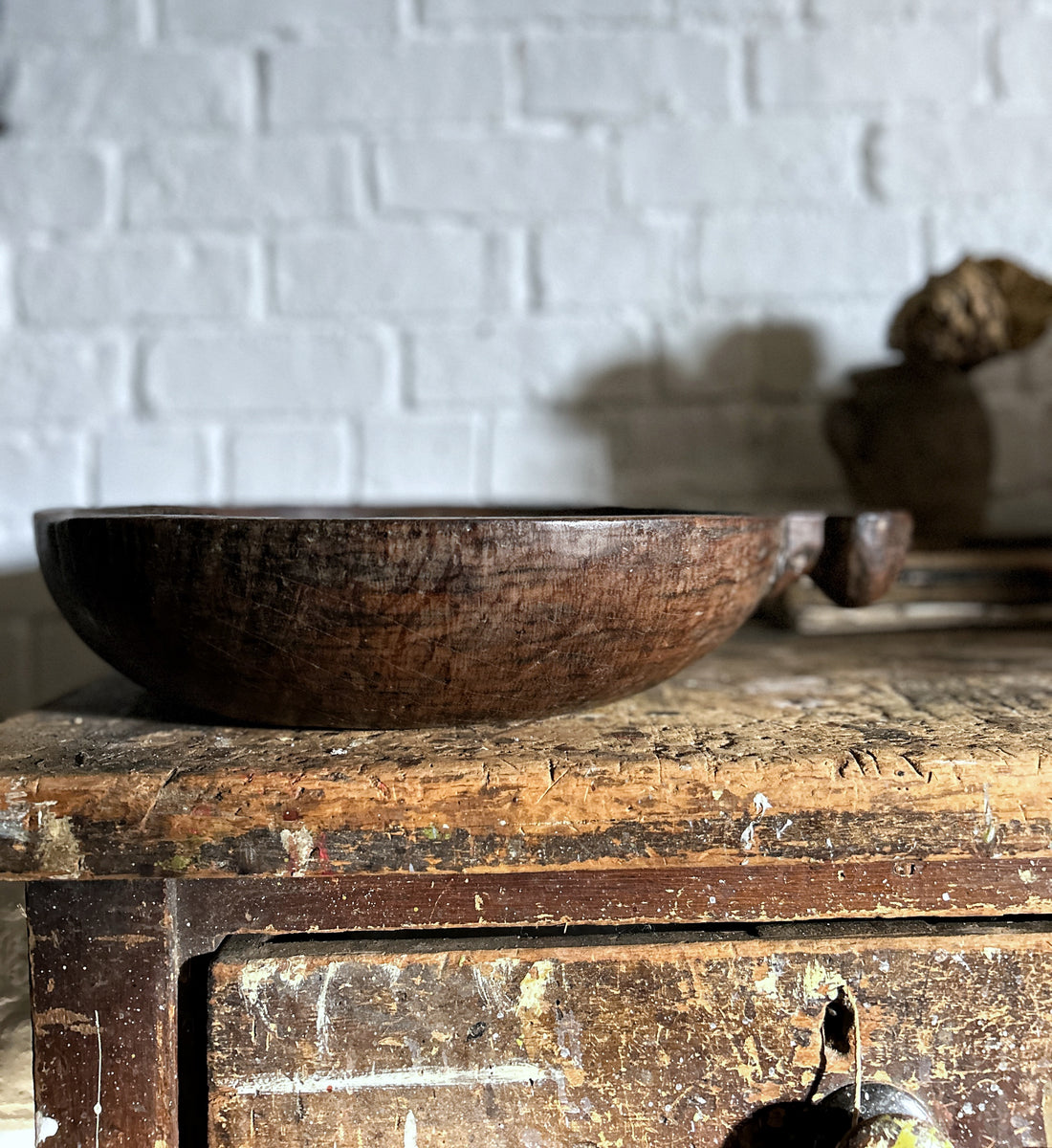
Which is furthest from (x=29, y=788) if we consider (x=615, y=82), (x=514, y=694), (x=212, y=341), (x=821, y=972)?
(x=615, y=82)

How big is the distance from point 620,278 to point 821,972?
701 millimetres

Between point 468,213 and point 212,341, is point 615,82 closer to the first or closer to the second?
point 468,213

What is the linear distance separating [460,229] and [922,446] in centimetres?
49

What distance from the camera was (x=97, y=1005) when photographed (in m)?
0.40

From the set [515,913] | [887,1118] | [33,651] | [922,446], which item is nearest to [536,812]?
[515,913]

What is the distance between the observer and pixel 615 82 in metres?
0.91

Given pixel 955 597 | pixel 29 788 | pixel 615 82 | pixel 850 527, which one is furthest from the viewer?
pixel 615 82

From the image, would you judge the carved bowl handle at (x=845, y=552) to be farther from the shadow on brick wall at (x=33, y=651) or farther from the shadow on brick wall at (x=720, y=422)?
the shadow on brick wall at (x=33, y=651)

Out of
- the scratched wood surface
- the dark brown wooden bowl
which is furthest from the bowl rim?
the scratched wood surface

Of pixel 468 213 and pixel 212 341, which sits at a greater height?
pixel 468 213

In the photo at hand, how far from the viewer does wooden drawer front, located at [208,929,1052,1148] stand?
0.40 metres

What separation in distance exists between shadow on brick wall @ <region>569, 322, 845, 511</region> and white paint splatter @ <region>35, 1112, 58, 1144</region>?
0.70 m

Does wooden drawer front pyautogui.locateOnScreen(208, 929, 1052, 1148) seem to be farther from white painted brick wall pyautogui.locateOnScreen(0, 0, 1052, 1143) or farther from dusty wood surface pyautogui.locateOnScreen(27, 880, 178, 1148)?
white painted brick wall pyautogui.locateOnScreen(0, 0, 1052, 1143)

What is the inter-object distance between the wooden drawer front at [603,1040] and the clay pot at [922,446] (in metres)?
0.50
